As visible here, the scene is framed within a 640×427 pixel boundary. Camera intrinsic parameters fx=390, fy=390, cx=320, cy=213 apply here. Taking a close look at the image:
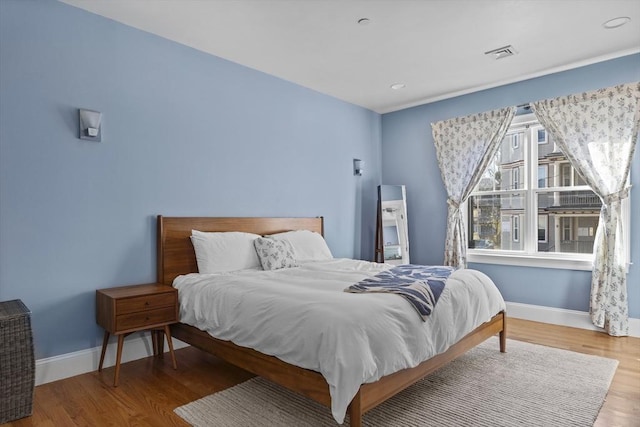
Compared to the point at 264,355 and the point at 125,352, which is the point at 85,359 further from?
the point at 264,355

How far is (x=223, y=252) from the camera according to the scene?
3428mm

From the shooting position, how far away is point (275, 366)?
220 cm

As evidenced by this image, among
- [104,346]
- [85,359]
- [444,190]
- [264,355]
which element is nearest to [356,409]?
[264,355]

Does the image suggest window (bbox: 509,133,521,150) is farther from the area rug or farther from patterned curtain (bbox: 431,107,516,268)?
the area rug

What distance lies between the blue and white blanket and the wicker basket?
6.18 feet

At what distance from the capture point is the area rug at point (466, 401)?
2.16 meters

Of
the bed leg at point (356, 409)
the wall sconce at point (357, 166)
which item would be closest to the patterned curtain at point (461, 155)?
the wall sconce at point (357, 166)

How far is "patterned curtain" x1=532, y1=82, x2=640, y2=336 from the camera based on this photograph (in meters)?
3.64

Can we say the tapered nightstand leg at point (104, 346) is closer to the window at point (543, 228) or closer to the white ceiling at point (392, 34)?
the white ceiling at point (392, 34)

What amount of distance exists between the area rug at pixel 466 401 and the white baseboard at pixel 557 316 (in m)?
0.91

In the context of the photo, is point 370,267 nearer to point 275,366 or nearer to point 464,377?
point 464,377

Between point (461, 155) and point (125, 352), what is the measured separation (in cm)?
417

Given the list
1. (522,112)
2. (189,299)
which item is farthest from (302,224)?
(522,112)

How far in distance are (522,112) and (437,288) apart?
115 inches
